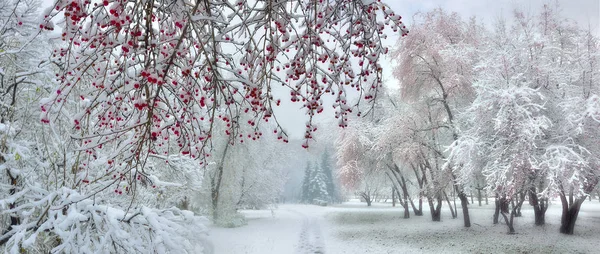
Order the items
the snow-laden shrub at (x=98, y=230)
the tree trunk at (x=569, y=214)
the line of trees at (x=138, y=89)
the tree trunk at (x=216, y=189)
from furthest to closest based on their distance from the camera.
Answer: the tree trunk at (x=216, y=189) < the tree trunk at (x=569, y=214) < the snow-laden shrub at (x=98, y=230) < the line of trees at (x=138, y=89)

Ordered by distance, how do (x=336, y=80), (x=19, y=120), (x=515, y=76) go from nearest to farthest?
(x=336, y=80), (x=19, y=120), (x=515, y=76)

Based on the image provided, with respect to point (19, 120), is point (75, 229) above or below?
below

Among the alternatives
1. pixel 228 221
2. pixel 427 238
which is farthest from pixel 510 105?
pixel 228 221

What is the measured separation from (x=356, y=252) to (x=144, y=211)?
25.6 feet

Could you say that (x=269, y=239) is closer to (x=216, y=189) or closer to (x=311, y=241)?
(x=311, y=241)

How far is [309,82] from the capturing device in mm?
2078

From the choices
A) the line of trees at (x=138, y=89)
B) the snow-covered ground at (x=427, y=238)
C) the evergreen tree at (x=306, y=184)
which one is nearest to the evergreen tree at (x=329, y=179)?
the evergreen tree at (x=306, y=184)

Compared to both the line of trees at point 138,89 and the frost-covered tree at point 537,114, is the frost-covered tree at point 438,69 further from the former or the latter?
the line of trees at point 138,89

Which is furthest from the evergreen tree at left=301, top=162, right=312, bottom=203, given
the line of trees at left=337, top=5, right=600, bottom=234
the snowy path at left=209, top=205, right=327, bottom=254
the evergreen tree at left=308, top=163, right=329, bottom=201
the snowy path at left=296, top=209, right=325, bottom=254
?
the line of trees at left=337, top=5, right=600, bottom=234

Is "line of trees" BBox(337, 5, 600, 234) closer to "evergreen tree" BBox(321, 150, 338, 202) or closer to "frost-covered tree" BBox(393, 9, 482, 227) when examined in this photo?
"frost-covered tree" BBox(393, 9, 482, 227)

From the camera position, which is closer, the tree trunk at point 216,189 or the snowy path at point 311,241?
the snowy path at point 311,241

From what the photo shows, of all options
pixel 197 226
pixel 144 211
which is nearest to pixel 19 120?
pixel 144 211

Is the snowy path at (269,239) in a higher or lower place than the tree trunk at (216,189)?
lower

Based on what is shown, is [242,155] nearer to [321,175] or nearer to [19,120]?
[19,120]
